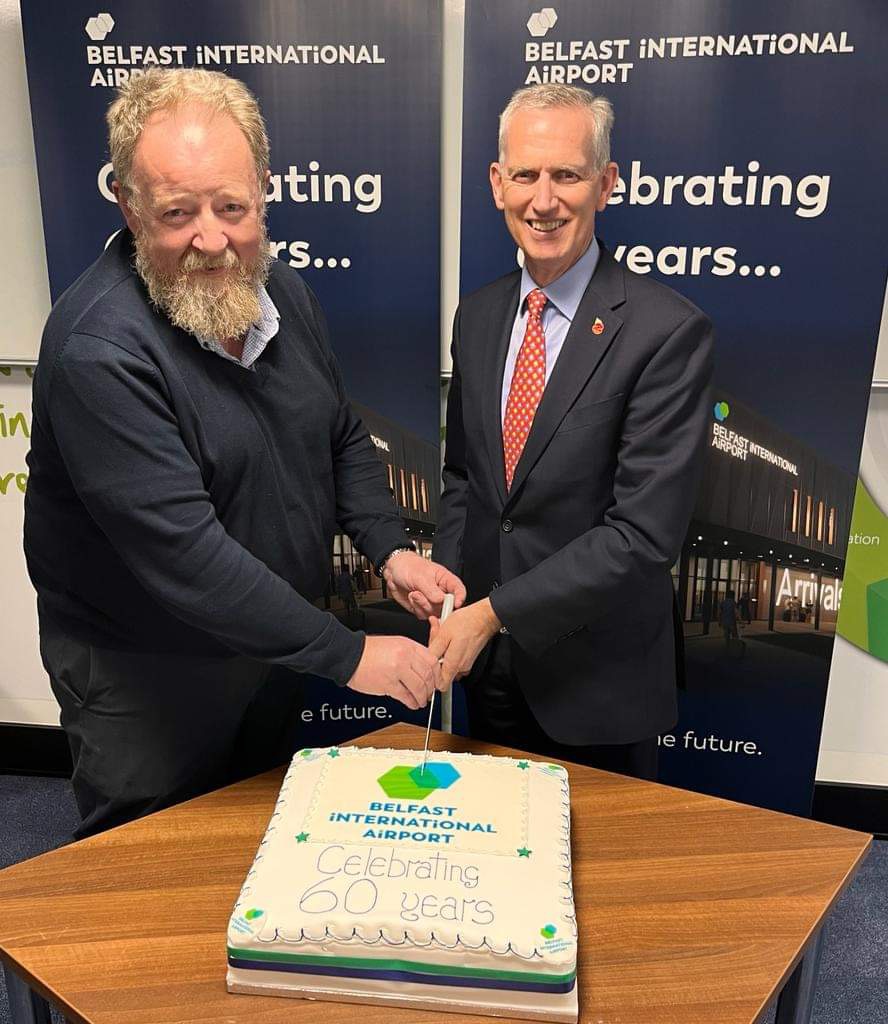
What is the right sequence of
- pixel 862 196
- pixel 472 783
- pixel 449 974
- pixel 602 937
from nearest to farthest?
1. pixel 449 974
2. pixel 602 937
3. pixel 472 783
4. pixel 862 196

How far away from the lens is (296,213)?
2406 millimetres

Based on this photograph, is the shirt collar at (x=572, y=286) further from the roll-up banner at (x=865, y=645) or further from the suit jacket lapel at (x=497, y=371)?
the roll-up banner at (x=865, y=645)

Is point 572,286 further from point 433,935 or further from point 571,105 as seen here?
point 433,935

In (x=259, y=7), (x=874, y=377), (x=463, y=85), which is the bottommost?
(x=874, y=377)

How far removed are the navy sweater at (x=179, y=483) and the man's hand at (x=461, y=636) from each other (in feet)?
0.72

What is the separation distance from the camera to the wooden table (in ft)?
3.39

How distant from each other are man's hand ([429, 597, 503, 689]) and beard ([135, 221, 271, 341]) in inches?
26.1

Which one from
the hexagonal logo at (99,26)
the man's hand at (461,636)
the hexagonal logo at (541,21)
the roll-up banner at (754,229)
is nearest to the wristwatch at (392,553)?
the man's hand at (461,636)

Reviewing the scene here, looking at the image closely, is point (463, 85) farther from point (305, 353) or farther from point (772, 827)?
point (772, 827)

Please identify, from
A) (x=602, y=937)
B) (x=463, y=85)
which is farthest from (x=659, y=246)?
(x=602, y=937)

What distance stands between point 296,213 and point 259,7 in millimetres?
500

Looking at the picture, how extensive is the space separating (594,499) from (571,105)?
0.77 metres

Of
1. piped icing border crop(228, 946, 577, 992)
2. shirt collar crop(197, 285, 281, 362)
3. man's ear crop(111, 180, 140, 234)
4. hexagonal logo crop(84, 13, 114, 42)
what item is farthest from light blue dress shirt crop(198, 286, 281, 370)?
hexagonal logo crop(84, 13, 114, 42)

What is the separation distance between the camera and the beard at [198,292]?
4.74 ft
